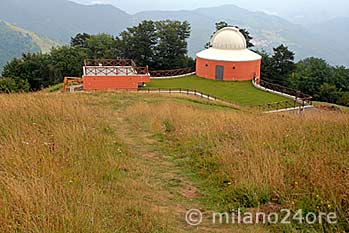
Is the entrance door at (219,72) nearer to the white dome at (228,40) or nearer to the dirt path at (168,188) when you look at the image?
the white dome at (228,40)

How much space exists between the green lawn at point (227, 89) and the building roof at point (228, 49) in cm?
270

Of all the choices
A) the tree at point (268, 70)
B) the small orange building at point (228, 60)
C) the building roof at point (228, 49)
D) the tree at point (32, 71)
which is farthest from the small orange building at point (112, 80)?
the tree at point (268, 70)

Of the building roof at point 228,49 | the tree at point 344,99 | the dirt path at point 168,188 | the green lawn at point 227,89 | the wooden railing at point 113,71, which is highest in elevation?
the building roof at point 228,49

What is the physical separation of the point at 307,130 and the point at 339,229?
4007 millimetres

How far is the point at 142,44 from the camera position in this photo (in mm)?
45312

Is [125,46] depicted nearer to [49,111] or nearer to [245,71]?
[245,71]

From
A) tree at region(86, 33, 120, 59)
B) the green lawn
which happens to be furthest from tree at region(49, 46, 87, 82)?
the green lawn

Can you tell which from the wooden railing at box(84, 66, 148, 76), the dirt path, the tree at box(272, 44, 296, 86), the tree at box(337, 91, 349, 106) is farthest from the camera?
the tree at box(272, 44, 296, 86)

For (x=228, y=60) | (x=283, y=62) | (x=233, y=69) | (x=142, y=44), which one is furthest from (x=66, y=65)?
(x=283, y=62)

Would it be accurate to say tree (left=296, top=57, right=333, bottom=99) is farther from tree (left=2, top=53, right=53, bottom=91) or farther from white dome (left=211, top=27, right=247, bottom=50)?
tree (left=2, top=53, right=53, bottom=91)

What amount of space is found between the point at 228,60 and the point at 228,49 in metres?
3.19

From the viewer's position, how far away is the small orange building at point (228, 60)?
3538 centimetres

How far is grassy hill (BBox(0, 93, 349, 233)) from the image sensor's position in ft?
12.5

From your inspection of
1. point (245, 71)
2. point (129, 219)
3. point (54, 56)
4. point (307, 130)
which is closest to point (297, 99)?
point (245, 71)
